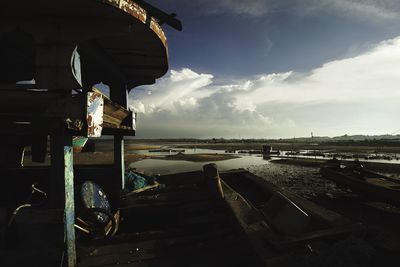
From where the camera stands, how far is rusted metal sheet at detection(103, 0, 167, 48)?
3.12 metres

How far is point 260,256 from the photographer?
3.27 meters

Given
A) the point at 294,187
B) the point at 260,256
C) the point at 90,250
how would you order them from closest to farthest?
the point at 260,256
the point at 90,250
the point at 294,187

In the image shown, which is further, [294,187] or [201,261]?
[294,187]

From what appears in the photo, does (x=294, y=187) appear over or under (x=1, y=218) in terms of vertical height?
under

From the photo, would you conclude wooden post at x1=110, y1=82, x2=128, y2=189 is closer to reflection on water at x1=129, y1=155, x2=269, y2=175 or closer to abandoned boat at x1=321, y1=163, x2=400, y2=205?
abandoned boat at x1=321, y1=163, x2=400, y2=205

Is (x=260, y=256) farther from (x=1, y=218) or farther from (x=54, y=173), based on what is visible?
(x=1, y=218)

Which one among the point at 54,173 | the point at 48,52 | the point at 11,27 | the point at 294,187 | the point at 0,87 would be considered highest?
the point at 11,27

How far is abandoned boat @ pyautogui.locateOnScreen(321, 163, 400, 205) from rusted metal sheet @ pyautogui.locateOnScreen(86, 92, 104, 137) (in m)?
7.77

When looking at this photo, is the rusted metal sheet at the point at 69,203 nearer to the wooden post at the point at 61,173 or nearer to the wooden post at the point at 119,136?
the wooden post at the point at 61,173

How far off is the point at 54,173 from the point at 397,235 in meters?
7.45

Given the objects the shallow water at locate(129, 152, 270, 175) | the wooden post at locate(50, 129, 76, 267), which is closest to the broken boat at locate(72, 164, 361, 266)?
the wooden post at locate(50, 129, 76, 267)

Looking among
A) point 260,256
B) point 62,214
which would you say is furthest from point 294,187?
point 62,214

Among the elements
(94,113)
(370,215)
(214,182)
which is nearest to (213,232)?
(214,182)

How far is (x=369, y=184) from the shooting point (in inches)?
318
